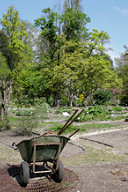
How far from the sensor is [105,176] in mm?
4844

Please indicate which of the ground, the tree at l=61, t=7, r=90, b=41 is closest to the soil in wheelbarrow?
the ground

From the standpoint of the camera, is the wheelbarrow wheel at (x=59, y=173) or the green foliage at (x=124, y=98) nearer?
the wheelbarrow wheel at (x=59, y=173)

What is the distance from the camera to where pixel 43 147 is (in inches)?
163

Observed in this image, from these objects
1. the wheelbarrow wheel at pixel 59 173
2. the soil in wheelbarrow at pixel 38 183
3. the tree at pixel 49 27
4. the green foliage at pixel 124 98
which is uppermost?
the tree at pixel 49 27

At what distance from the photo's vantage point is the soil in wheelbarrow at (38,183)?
4.07 m

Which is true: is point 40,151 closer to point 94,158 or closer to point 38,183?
point 38,183

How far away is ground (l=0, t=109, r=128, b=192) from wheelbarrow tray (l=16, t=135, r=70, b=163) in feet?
1.63

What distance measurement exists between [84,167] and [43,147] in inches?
67.3

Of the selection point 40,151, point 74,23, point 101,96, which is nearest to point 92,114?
point 40,151

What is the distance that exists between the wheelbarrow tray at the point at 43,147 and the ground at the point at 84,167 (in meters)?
0.50

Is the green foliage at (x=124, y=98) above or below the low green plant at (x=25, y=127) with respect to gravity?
above

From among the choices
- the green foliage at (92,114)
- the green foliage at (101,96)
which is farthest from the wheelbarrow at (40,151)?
the green foliage at (101,96)

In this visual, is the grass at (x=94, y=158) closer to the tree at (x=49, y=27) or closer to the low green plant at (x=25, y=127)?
the low green plant at (x=25, y=127)

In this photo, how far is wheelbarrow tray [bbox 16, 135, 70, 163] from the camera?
13.5 ft
